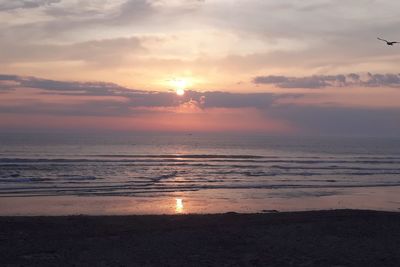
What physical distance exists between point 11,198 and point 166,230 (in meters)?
12.5

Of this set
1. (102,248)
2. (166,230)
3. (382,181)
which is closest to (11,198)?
(166,230)

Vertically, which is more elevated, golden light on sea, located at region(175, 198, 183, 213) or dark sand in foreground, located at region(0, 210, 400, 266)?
dark sand in foreground, located at region(0, 210, 400, 266)

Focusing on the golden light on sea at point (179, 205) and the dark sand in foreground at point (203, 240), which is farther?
the golden light on sea at point (179, 205)

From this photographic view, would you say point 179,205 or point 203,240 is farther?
point 179,205

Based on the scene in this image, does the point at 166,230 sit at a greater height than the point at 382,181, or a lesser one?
greater

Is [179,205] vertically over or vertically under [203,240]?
under

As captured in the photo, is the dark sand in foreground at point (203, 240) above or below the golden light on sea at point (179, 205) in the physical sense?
above

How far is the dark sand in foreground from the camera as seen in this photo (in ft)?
41.0

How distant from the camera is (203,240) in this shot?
1503 centimetres

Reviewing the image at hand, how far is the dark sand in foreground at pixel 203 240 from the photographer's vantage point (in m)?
12.5

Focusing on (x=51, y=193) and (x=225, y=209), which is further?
(x=51, y=193)

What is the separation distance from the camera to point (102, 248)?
1370 centimetres

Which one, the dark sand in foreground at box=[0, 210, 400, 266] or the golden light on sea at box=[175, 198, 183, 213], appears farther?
the golden light on sea at box=[175, 198, 183, 213]

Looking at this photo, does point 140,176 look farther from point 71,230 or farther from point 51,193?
point 71,230
